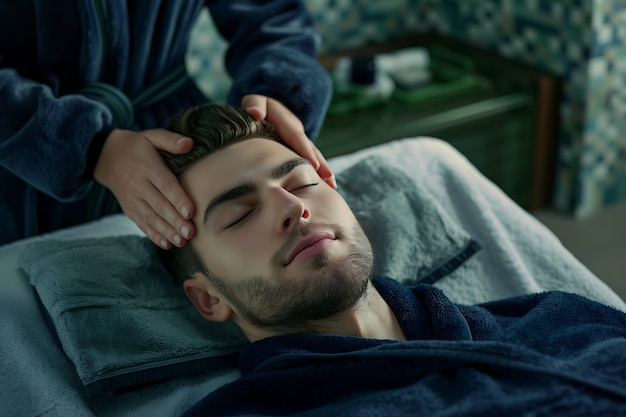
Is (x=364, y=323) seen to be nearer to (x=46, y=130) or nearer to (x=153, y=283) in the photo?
(x=153, y=283)

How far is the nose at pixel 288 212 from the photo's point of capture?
1239 millimetres

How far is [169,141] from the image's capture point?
135 centimetres

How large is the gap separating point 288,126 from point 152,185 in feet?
0.91

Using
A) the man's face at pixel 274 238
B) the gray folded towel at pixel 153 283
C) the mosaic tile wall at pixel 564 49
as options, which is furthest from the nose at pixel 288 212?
the mosaic tile wall at pixel 564 49

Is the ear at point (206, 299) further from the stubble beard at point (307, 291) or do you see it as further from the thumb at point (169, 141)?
the thumb at point (169, 141)

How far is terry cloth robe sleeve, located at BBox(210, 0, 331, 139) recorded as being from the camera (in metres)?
1.57

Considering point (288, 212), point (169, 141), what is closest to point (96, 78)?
point (169, 141)

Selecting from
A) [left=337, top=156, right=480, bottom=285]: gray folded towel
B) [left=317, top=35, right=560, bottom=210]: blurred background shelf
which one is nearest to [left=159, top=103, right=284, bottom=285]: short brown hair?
[left=337, top=156, right=480, bottom=285]: gray folded towel

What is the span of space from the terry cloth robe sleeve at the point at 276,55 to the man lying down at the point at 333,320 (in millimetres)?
161

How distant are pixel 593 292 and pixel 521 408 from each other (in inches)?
22.0

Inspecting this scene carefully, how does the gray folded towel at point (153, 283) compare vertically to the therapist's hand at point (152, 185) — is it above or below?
below

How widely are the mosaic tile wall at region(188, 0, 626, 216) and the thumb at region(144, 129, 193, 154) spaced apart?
1.34m

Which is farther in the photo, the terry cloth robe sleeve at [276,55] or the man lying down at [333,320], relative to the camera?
the terry cloth robe sleeve at [276,55]

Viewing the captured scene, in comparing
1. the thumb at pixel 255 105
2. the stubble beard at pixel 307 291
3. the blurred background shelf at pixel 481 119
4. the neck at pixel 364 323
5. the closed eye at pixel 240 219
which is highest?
the thumb at pixel 255 105
